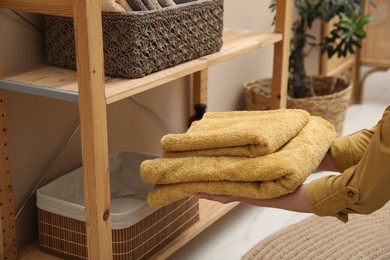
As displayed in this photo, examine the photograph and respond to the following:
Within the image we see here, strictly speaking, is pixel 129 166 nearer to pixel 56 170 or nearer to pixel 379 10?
pixel 56 170

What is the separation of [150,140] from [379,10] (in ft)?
4.99

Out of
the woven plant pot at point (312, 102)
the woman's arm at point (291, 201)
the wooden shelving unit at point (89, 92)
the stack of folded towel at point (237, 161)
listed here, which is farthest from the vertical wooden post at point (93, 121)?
the woven plant pot at point (312, 102)

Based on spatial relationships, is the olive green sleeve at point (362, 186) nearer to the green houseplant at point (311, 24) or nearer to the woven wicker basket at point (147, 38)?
the woven wicker basket at point (147, 38)

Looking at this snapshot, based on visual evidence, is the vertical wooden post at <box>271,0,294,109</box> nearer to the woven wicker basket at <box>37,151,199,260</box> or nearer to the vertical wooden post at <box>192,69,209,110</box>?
the vertical wooden post at <box>192,69,209,110</box>

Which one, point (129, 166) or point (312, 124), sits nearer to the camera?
point (312, 124)

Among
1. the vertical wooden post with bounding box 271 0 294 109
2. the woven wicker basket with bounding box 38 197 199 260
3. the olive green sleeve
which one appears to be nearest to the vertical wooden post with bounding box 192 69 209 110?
the vertical wooden post with bounding box 271 0 294 109

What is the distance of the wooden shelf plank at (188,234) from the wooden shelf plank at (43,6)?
24.1 inches

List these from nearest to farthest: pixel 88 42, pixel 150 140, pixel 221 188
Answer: pixel 88 42 < pixel 221 188 < pixel 150 140

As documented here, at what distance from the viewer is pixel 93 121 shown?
45.8 inches

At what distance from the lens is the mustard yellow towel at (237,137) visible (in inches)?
48.5

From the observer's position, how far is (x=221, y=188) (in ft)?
4.05

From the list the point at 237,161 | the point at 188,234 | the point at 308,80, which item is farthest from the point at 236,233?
the point at 308,80

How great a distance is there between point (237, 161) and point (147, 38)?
328 millimetres

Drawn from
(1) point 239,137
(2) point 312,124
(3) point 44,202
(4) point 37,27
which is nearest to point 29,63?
(4) point 37,27
